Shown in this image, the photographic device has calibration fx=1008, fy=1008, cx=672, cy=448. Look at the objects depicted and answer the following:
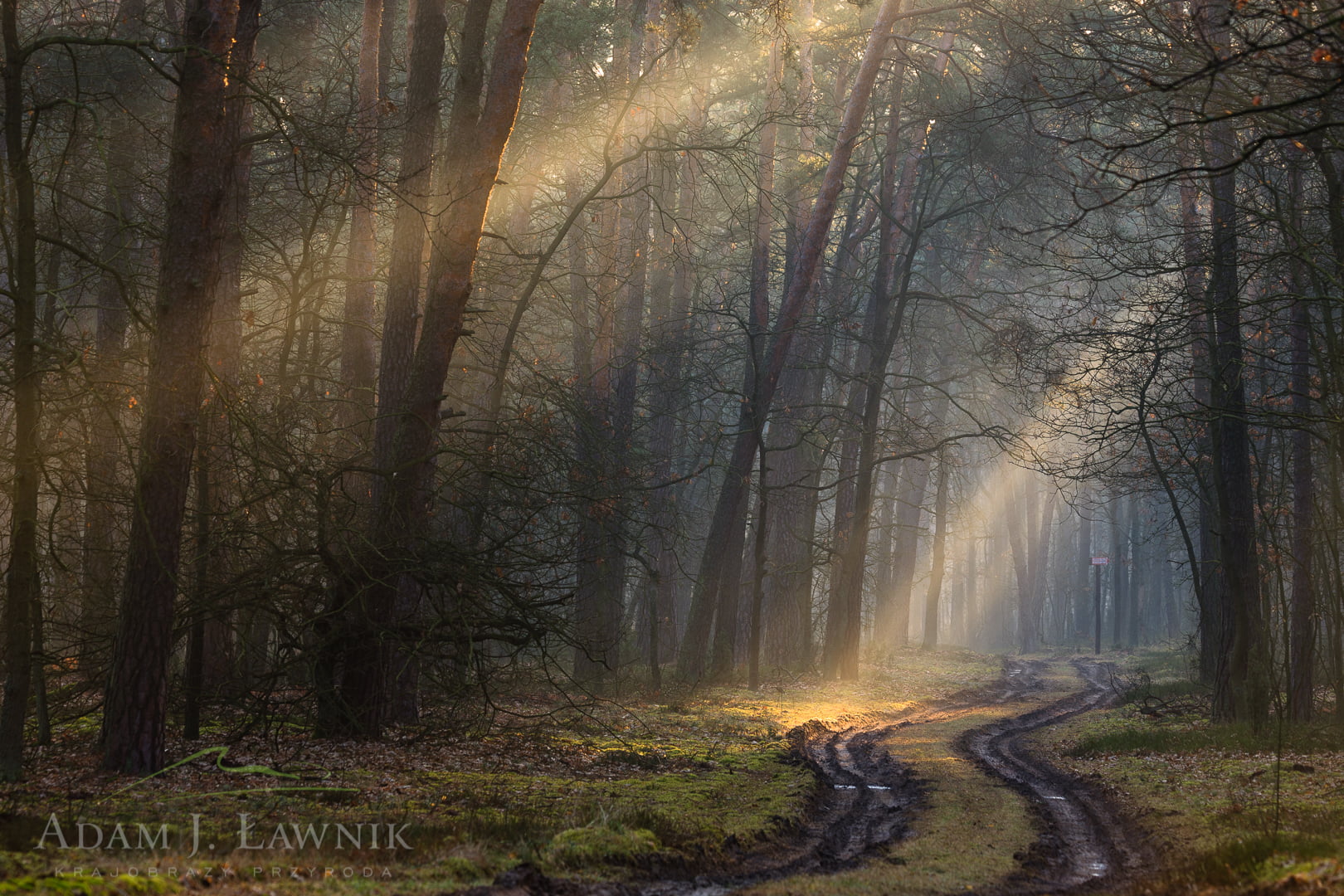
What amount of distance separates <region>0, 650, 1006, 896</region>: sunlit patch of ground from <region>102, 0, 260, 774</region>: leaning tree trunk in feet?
1.80

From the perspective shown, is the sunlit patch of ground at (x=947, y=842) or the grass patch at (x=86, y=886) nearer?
the grass patch at (x=86, y=886)

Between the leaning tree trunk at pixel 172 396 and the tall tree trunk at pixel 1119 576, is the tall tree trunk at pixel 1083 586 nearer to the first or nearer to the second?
the tall tree trunk at pixel 1119 576

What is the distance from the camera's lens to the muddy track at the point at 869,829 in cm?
626

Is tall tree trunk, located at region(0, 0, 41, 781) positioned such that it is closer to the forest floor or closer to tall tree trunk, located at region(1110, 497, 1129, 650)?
the forest floor

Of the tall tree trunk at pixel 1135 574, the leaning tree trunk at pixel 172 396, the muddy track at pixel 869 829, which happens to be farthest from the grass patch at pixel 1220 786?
the tall tree trunk at pixel 1135 574

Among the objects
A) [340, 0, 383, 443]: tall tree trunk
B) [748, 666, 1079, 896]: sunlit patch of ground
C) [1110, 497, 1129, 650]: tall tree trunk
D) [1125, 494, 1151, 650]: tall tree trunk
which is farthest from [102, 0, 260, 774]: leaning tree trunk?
[1125, 494, 1151, 650]: tall tree trunk

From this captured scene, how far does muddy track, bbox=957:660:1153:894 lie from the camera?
694 centimetres

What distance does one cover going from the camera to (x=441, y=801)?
765 cm

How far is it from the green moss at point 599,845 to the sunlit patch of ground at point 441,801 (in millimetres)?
12

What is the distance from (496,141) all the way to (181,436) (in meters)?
4.76

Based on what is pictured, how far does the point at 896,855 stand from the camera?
291 inches

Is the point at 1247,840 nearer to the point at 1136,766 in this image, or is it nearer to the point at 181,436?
the point at 1136,766

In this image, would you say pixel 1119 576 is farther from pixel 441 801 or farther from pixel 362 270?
pixel 441 801

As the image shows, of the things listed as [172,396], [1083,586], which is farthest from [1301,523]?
[1083,586]
